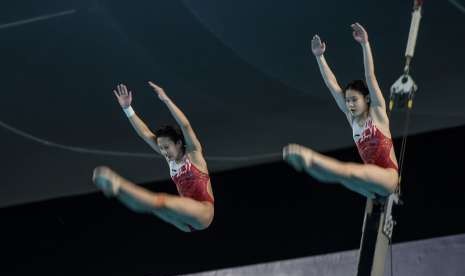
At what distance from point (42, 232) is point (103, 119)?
1450 millimetres

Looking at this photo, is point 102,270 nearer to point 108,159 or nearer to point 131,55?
point 108,159

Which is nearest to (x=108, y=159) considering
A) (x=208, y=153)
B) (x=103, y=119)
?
(x=103, y=119)

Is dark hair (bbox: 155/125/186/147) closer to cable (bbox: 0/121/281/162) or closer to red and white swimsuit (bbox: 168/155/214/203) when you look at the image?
red and white swimsuit (bbox: 168/155/214/203)

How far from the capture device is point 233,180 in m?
9.28

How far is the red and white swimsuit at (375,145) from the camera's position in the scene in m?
6.69

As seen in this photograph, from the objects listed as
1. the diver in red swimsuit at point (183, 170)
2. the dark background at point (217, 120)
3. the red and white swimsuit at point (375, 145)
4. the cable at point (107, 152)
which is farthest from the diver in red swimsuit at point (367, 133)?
the cable at point (107, 152)

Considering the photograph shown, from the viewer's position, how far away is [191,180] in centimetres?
726

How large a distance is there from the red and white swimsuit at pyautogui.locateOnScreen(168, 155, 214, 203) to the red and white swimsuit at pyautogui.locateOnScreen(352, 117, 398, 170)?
1276mm

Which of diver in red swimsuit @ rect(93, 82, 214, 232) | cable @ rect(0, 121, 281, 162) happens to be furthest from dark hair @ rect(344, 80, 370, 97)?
cable @ rect(0, 121, 281, 162)

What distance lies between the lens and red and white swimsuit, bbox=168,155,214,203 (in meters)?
7.25

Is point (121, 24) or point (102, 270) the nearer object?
point (121, 24)

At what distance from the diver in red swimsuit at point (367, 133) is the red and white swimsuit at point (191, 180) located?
4.07ft

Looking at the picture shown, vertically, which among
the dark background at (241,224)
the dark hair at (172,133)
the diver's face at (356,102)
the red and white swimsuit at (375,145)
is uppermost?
the diver's face at (356,102)

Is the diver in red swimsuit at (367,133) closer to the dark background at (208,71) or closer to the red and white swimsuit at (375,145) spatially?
the red and white swimsuit at (375,145)
